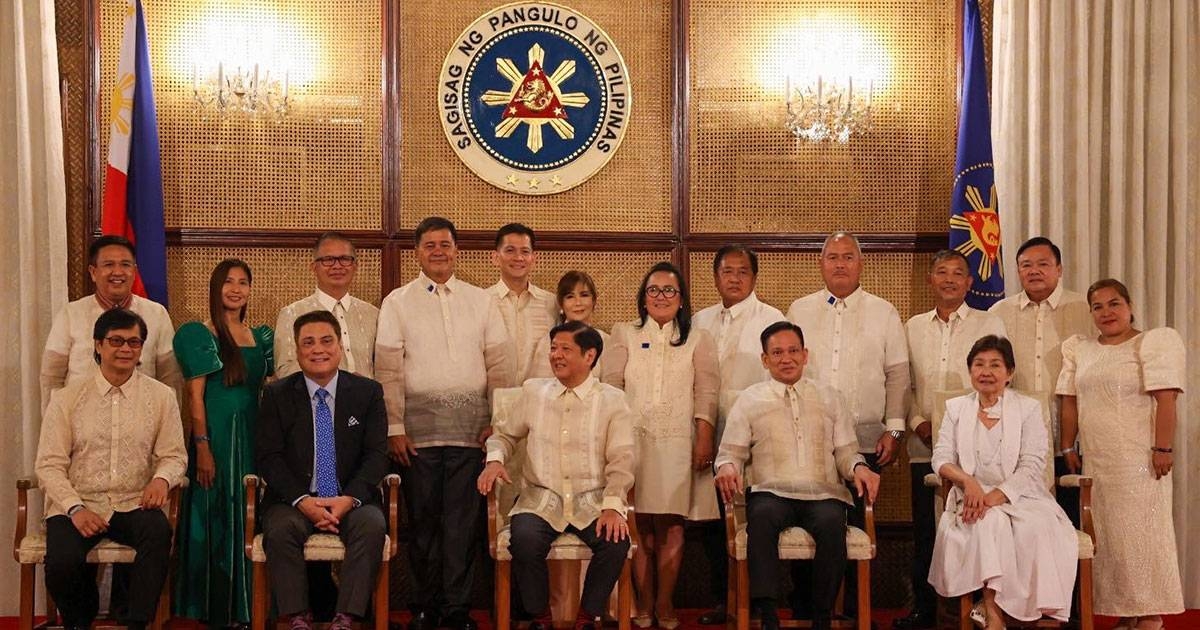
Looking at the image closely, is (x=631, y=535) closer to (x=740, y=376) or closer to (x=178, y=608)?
(x=740, y=376)

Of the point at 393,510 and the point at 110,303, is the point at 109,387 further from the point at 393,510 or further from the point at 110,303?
the point at 393,510

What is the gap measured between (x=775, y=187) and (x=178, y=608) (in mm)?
3708

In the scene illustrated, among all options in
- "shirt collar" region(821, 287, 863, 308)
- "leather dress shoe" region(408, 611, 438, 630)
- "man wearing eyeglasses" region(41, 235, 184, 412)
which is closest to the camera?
"man wearing eyeglasses" region(41, 235, 184, 412)

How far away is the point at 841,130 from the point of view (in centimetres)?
675

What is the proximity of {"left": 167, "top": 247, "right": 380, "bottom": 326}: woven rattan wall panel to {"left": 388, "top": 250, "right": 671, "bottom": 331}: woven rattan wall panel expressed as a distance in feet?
2.06

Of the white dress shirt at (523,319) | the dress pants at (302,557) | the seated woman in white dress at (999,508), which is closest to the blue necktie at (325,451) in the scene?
the dress pants at (302,557)

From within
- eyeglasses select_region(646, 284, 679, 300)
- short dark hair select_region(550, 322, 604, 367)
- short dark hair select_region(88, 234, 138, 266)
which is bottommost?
short dark hair select_region(550, 322, 604, 367)

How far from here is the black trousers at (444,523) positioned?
18.4 feet

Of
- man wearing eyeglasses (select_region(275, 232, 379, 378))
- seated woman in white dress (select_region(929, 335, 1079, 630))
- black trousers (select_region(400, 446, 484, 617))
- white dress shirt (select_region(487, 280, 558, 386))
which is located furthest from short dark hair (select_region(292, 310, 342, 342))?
seated woman in white dress (select_region(929, 335, 1079, 630))

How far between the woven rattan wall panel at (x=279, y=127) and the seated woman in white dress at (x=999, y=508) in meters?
3.18

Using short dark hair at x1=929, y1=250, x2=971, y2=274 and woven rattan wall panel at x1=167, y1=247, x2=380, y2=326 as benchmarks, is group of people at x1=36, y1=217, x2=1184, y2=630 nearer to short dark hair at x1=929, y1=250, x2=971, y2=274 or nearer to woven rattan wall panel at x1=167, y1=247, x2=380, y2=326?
short dark hair at x1=929, y1=250, x2=971, y2=274

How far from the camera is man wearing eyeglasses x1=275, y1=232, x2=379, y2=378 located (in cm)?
577

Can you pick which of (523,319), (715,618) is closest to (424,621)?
(715,618)

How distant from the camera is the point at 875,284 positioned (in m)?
6.85
